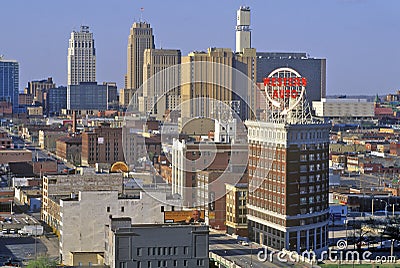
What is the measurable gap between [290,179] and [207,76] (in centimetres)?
5961

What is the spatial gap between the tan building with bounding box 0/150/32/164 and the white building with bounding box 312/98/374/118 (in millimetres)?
41106

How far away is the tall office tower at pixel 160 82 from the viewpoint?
8931 cm

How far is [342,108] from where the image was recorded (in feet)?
301

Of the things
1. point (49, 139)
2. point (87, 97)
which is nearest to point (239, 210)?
point (49, 139)

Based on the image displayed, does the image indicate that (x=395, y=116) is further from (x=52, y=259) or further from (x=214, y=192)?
(x=52, y=259)

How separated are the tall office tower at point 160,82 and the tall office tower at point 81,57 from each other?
1149 inches

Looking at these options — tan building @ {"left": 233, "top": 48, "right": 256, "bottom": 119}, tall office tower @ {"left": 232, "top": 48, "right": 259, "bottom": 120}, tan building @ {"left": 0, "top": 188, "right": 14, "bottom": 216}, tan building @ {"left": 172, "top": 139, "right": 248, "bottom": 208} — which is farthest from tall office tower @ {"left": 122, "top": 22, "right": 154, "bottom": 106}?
tan building @ {"left": 172, "top": 139, "right": 248, "bottom": 208}

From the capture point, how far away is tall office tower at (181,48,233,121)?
8231 centimetres

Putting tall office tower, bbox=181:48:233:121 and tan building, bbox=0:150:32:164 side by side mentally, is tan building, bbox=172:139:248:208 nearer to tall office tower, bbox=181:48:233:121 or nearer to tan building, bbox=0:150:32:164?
tan building, bbox=0:150:32:164

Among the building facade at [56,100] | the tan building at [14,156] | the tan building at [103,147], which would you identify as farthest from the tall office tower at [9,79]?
the tan building at [14,156]

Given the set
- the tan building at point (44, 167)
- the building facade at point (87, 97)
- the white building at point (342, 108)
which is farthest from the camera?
the building facade at point (87, 97)

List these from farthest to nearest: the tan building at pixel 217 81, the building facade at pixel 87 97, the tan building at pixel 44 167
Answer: the building facade at pixel 87 97, the tan building at pixel 217 81, the tan building at pixel 44 167

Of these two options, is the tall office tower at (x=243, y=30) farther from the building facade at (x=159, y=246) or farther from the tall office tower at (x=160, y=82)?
the building facade at (x=159, y=246)

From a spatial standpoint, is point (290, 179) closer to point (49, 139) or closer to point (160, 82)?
point (49, 139)
